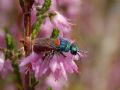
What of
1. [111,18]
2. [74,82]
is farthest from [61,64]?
[111,18]

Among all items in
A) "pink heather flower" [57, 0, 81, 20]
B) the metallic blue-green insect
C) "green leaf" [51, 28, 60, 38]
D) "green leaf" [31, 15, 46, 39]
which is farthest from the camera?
"pink heather flower" [57, 0, 81, 20]

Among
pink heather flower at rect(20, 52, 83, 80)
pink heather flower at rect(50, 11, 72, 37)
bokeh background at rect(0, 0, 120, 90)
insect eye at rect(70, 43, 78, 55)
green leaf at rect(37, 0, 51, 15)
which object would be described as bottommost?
bokeh background at rect(0, 0, 120, 90)

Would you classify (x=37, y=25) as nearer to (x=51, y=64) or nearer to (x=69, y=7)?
(x=51, y=64)

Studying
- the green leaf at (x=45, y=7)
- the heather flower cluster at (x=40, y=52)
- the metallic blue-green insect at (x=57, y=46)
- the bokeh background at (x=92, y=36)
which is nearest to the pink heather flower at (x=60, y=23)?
the heather flower cluster at (x=40, y=52)

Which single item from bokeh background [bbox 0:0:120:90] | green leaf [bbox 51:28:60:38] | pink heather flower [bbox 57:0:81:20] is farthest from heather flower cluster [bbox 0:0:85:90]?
pink heather flower [bbox 57:0:81:20]

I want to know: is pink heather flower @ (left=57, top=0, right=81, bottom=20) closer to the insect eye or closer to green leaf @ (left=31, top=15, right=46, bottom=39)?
green leaf @ (left=31, top=15, right=46, bottom=39)

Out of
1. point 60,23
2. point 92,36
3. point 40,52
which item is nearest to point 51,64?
point 40,52

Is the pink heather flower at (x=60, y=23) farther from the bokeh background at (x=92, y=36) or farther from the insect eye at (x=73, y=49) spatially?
the bokeh background at (x=92, y=36)
